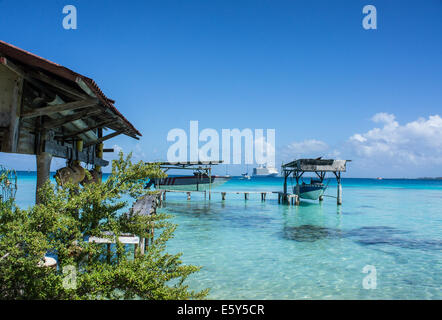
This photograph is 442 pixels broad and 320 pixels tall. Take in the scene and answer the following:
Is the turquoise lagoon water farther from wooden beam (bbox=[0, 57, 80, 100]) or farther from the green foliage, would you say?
wooden beam (bbox=[0, 57, 80, 100])

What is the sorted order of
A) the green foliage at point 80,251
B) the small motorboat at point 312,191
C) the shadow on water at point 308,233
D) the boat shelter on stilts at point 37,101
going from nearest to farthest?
the green foliage at point 80,251
the boat shelter on stilts at point 37,101
the shadow on water at point 308,233
the small motorboat at point 312,191

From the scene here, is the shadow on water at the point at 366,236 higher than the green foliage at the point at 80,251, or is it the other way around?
the green foliage at the point at 80,251

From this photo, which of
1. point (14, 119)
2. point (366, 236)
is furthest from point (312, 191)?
point (14, 119)

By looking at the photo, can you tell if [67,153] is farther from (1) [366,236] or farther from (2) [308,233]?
(1) [366,236]

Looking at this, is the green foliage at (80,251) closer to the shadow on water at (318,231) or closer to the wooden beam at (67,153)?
the wooden beam at (67,153)

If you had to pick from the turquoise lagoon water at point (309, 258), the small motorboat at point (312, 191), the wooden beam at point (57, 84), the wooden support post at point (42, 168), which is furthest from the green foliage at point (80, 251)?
the small motorboat at point (312, 191)

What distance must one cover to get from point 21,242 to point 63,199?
26.9 inches

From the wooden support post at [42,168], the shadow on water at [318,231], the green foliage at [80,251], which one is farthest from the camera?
the shadow on water at [318,231]

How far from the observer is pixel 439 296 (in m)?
7.35

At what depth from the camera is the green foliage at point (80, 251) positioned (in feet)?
11.6

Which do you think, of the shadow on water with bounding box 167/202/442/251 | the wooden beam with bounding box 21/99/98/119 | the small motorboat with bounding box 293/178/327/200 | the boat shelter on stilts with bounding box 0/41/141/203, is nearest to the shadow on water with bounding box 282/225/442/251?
the shadow on water with bounding box 167/202/442/251

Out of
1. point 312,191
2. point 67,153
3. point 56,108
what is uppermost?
point 56,108

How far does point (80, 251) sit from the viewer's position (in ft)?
13.3
